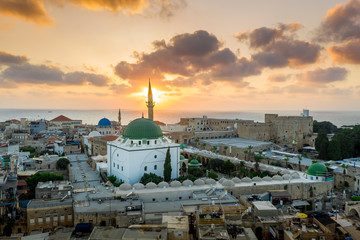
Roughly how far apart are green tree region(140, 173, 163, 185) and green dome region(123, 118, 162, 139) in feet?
11.1

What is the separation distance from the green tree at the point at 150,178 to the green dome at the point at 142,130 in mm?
3389

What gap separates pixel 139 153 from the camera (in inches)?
971

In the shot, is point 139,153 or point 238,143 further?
point 238,143

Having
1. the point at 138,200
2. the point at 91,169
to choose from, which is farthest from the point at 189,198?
the point at 91,169

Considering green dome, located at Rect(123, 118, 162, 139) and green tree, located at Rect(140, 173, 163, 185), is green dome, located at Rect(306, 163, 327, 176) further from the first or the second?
green dome, located at Rect(123, 118, 162, 139)

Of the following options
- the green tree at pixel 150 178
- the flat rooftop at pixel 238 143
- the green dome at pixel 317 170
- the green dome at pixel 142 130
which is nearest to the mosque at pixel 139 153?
the green dome at pixel 142 130

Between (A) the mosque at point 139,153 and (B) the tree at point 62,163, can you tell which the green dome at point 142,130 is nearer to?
(A) the mosque at point 139,153

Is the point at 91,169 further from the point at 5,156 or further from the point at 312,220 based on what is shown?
the point at 312,220

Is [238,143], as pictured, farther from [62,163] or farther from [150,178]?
[62,163]

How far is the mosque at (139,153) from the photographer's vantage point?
24.4m

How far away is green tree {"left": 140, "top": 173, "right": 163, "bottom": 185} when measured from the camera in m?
23.3

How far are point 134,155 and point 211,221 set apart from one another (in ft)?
37.1

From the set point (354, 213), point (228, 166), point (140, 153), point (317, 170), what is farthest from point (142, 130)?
point (354, 213)

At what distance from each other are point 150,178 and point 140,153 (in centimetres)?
248
